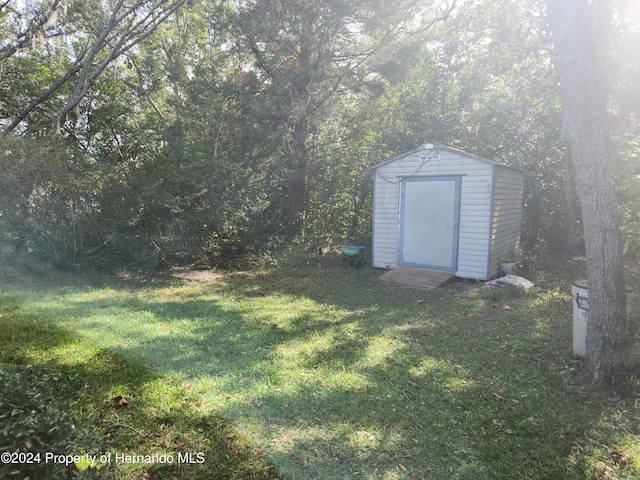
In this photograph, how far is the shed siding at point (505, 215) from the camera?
7.65m

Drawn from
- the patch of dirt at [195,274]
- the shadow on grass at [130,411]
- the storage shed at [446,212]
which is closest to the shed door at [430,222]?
the storage shed at [446,212]

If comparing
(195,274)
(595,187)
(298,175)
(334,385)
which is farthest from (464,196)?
(195,274)

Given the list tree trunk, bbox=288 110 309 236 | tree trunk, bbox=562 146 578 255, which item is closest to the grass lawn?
tree trunk, bbox=288 110 309 236

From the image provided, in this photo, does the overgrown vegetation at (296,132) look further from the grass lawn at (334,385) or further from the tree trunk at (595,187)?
the tree trunk at (595,187)

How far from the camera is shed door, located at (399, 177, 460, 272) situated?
26.0ft

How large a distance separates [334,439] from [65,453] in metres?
1.61

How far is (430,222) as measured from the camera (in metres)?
8.20

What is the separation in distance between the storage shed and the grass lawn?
1.84 m

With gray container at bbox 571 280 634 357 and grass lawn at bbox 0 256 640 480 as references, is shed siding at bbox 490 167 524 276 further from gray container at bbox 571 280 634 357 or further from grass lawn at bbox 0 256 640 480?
gray container at bbox 571 280 634 357

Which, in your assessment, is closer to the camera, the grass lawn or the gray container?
the grass lawn

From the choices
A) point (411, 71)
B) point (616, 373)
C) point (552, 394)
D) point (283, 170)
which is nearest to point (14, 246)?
point (283, 170)

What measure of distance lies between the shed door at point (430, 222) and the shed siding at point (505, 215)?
0.73 meters

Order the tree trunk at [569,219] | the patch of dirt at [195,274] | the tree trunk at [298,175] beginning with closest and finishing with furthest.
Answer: the patch of dirt at [195,274], the tree trunk at [569,219], the tree trunk at [298,175]

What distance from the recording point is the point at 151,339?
4316mm
